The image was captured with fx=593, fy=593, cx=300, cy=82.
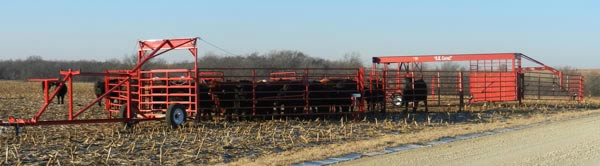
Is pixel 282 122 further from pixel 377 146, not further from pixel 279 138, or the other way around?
pixel 377 146

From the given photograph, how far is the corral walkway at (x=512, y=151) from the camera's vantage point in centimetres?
879

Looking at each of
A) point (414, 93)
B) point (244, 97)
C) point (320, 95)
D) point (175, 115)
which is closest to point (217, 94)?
point (244, 97)

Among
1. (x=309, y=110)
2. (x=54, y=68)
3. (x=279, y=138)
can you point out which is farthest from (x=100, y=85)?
(x=54, y=68)

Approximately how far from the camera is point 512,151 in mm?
9984

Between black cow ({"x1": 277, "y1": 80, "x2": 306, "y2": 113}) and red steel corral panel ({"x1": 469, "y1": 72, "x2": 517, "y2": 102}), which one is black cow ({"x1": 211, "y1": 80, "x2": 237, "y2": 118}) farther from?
red steel corral panel ({"x1": 469, "y1": 72, "x2": 517, "y2": 102})

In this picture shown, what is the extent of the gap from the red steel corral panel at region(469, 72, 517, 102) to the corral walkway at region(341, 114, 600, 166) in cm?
1201

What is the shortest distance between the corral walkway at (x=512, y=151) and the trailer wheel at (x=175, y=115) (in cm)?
604

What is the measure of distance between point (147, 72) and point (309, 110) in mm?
4793

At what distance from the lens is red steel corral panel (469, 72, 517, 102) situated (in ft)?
82.2

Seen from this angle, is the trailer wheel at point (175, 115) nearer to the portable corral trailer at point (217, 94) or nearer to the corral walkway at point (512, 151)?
the portable corral trailer at point (217, 94)

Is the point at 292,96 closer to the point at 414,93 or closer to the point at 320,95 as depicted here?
the point at 320,95

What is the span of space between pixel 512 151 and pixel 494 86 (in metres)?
15.5

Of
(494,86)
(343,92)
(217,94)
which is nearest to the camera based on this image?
(217,94)

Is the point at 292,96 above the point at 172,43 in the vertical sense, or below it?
below
